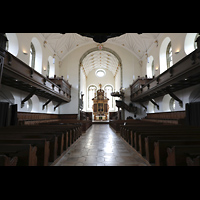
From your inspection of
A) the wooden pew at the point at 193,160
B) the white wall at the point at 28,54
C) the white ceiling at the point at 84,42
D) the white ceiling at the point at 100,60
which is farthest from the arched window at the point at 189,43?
the white ceiling at the point at 100,60

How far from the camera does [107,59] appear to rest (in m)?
20.1

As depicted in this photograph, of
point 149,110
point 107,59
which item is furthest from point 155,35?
point 107,59

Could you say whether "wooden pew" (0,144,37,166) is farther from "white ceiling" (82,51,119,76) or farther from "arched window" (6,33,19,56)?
"white ceiling" (82,51,119,76)

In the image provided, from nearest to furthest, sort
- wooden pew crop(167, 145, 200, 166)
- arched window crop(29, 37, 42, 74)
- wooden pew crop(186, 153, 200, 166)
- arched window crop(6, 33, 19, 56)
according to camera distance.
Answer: wooden pew crop(186, 153, 200, 166) < wooden pew crop(167, 145, 200, 166) < arched window crop(6, 33, 19, 56) < arched window crop(29, 37, 42, 74)

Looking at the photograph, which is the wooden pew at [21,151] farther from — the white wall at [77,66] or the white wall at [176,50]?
the white wall at [77,66]

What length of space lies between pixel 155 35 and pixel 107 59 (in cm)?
943

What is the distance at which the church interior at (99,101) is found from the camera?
2.34m

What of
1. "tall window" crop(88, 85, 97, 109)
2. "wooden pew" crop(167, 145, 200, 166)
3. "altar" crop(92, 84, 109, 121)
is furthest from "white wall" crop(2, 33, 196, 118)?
"tall window" crop(88, 85, 97, 109)

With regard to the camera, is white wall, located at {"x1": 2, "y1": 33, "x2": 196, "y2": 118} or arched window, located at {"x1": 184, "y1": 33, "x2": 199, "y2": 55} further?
white wall, located at {"x1": 2, "y1": 33, "x2": 196, "y2": 118}

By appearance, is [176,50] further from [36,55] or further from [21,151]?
[36,55]

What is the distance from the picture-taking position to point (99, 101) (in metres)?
20.7

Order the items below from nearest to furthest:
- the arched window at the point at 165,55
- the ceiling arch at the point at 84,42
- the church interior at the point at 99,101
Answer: the church interior at the point at 99,101, the arched window at the point at 165,55, the ceiling arch at the point at 84,42

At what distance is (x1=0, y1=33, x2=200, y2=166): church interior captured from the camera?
2.34 m
